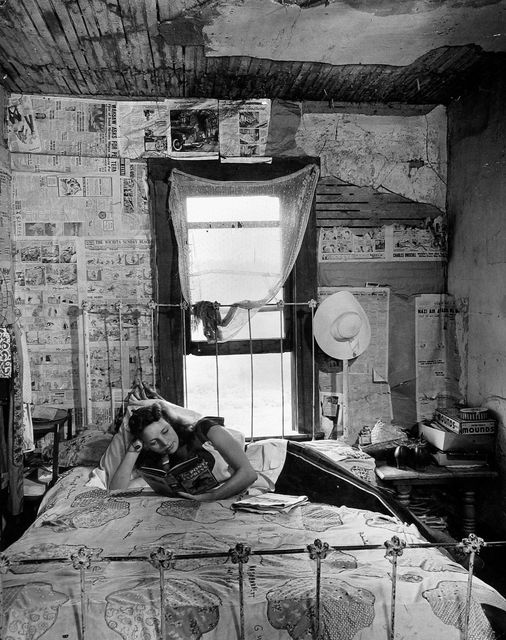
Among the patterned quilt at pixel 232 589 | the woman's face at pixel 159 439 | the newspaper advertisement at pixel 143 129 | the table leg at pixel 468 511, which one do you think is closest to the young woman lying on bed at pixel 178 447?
the woman's face at pixel 159 439

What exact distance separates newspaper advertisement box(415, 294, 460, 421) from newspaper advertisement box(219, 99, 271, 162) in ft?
5.63

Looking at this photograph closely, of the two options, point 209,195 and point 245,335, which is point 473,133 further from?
point 245,335

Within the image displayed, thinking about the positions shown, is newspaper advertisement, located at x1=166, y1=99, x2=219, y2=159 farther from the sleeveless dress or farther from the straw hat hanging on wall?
the sleeveless dress

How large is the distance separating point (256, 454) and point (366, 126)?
2571mm

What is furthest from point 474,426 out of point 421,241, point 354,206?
point 354,206

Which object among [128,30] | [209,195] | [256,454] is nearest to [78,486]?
[256,454]

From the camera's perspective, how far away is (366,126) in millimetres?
4137

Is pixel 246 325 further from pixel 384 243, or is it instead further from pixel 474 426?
pixel 474 426

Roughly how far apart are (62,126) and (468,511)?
153 inches

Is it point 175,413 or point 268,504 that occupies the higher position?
point 175,413

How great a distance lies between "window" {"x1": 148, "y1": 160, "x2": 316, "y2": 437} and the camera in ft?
13.2

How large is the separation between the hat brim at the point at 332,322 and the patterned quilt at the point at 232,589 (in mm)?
1560

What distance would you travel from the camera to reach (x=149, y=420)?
3102 mm

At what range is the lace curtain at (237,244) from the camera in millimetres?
3967
